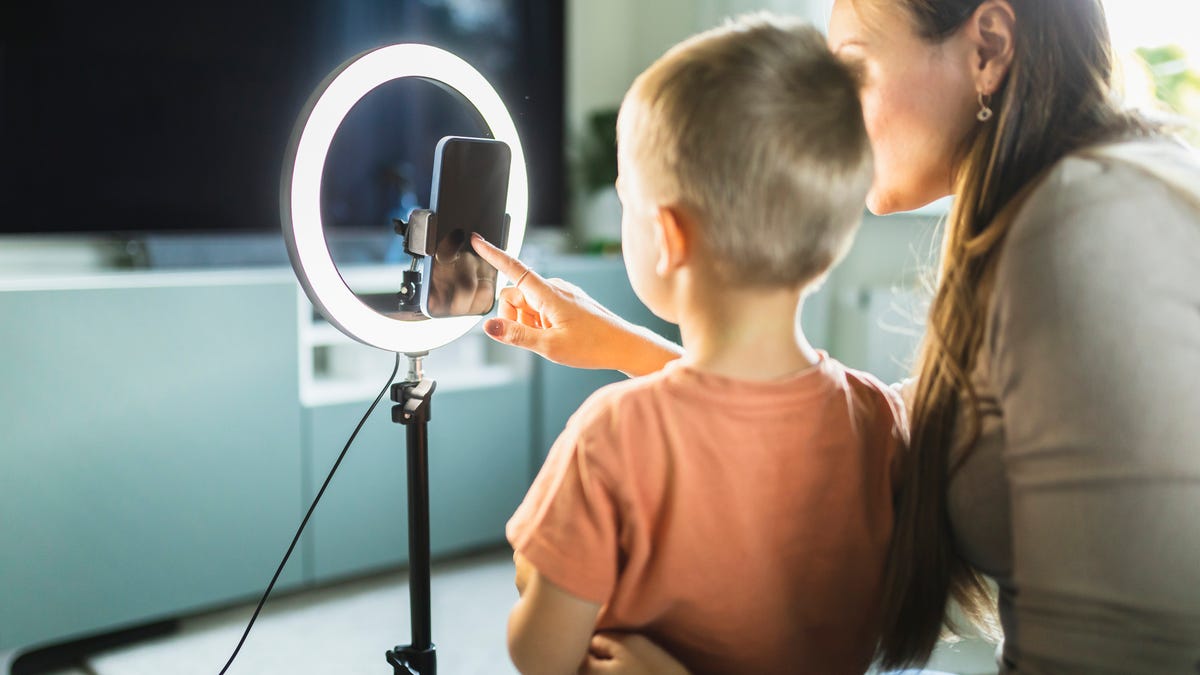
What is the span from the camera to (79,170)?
209 centimetres

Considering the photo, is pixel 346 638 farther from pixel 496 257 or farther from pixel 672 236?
pixel 672 236

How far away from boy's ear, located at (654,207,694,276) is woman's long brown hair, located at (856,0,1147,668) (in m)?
0.23

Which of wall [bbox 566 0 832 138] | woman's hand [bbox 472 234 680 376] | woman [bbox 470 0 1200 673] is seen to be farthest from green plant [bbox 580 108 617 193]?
woman [bbox 470 0 1200 673]

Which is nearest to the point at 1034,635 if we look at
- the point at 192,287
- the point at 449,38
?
the point at 192,287

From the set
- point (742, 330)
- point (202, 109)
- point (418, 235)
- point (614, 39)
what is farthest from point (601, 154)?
point (742, 330)

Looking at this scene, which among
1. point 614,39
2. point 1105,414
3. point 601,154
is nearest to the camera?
point 1105,414

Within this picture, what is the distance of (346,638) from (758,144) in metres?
1.71

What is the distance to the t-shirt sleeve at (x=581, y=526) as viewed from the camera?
2.08 ft

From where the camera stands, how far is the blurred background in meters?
1.87

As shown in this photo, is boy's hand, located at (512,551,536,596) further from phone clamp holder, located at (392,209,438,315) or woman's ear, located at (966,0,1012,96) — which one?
woman's ear, located at (966,0,1012,96)

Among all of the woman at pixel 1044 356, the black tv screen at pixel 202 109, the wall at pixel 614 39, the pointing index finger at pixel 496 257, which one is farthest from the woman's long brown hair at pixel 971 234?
the wall at pixel 614 39

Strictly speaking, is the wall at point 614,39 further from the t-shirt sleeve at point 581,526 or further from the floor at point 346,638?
the t-shirt sleeve at point 581,526

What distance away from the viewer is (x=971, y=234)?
2.58 ft

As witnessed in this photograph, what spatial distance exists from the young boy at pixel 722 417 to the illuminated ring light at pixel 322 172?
8.9 inches
